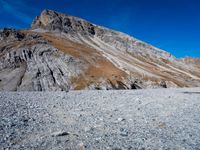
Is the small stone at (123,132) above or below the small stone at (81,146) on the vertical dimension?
above

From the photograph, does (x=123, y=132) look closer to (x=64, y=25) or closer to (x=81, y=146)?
(x=81, y=146)

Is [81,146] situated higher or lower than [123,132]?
lower

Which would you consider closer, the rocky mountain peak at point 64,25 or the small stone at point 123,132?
the small stone at point 123,132

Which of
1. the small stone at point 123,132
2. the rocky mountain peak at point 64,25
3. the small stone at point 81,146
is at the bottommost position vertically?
the small stone at point 81,146

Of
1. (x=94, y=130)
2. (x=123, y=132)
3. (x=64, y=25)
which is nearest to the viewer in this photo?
(x=123, y=132)

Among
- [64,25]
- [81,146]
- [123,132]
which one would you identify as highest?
[64,25]

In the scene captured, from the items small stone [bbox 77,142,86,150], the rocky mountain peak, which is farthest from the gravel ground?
the rocky mountain peak

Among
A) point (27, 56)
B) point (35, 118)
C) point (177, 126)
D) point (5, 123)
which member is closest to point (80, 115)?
point (35, 118)

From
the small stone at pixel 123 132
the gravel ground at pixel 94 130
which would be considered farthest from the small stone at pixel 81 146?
the small stone at pixel 123 132

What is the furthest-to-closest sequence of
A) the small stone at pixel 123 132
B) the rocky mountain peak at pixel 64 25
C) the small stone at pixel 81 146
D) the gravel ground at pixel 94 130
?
1. the rocky mountain peak at pixel 64 25
2. the small stone at pixel 123 132
3. the gravel ground at pixel 94 130
4. the small stone at pixel 81 146

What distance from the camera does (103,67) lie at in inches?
3420

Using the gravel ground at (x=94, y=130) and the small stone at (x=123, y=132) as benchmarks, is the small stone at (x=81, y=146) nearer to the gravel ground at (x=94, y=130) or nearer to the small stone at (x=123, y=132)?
the gravel ground at (x=94, y=130)

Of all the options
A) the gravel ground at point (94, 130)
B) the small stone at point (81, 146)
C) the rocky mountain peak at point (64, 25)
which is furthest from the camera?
the rocky mountain peak at point (64, 25)

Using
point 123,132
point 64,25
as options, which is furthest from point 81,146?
point 64,25
